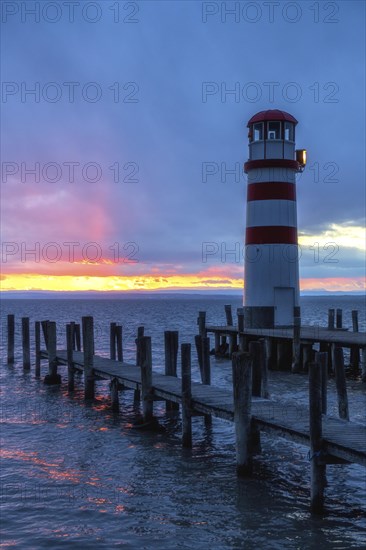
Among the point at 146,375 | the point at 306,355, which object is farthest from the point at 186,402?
the point at 306,355

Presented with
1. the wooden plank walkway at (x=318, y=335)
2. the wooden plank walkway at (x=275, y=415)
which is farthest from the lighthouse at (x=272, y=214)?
the wooden plank walkway at (x=275, y=415)

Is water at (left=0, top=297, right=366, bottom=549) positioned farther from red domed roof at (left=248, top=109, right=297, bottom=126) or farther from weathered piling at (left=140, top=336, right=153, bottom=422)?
red domed roof at (left=248, top=109, right=297, bottom=126)

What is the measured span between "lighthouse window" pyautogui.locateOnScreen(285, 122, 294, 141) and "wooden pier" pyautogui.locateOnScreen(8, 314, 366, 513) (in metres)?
9.78

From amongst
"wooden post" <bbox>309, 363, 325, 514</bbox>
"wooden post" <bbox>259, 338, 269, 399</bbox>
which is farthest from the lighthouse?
"wooden post" <bbox>309, 363, 325, 514</bbox>

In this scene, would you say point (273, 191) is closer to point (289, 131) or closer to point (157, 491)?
point (289, 131)

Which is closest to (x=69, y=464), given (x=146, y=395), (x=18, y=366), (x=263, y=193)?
(x=146, y=395)

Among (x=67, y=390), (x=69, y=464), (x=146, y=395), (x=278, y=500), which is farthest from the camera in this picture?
(x=67, y=390)

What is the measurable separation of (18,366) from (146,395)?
621 inches

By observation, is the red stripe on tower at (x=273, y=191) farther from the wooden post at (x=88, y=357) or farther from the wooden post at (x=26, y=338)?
the wooden post at (x=26, y=338)

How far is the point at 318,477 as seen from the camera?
946 cm

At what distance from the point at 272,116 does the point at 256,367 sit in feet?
45.8

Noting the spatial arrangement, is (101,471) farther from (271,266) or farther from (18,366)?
(18,366)

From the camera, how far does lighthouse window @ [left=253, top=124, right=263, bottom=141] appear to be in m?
25.0

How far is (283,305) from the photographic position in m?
25.5
